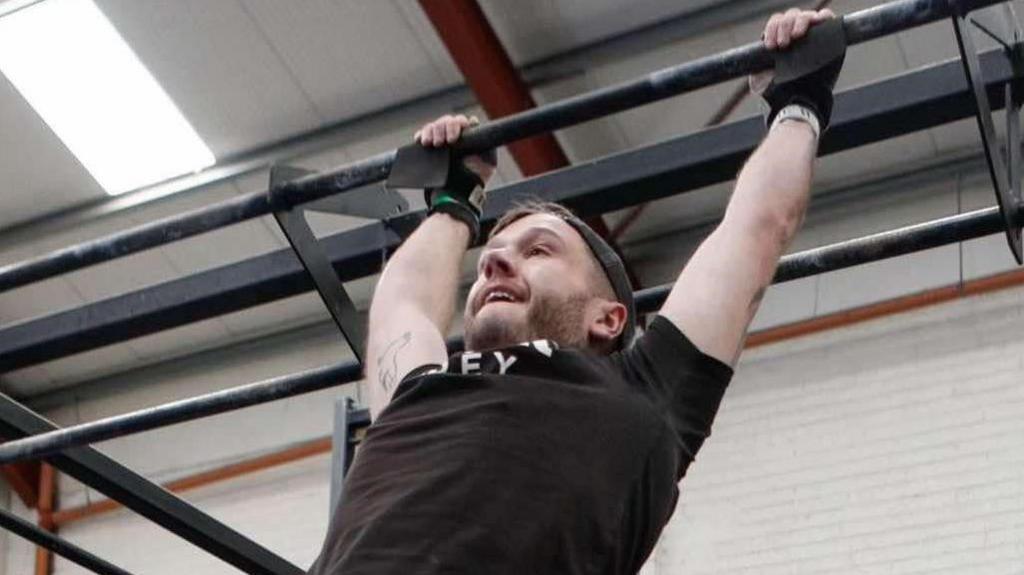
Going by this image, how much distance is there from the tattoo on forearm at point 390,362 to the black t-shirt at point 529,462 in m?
0.18

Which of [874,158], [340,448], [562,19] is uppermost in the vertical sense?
[562,19]

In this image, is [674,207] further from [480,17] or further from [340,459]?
[340,459]

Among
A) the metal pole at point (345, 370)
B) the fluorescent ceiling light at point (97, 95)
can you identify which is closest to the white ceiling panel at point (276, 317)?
the fluorescent ceiling light at point (97, 95)

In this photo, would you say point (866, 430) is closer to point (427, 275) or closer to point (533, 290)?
point (427, 275)

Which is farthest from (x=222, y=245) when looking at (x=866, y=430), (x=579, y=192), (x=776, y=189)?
(x=776, y=189)

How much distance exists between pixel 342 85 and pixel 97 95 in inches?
35.4

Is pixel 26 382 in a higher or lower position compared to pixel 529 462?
higher

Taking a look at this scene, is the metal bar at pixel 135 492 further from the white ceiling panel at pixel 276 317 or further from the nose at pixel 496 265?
the white ceiling panel at pixel 276 317

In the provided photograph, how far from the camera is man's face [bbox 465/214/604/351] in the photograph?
230 cm

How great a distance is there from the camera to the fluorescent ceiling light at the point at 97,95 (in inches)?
241

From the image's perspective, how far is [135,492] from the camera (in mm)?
3617

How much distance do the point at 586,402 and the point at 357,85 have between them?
4.22 m

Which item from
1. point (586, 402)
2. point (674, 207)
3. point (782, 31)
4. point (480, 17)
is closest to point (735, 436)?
point (674, 207)

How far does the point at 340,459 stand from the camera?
12.2ft
